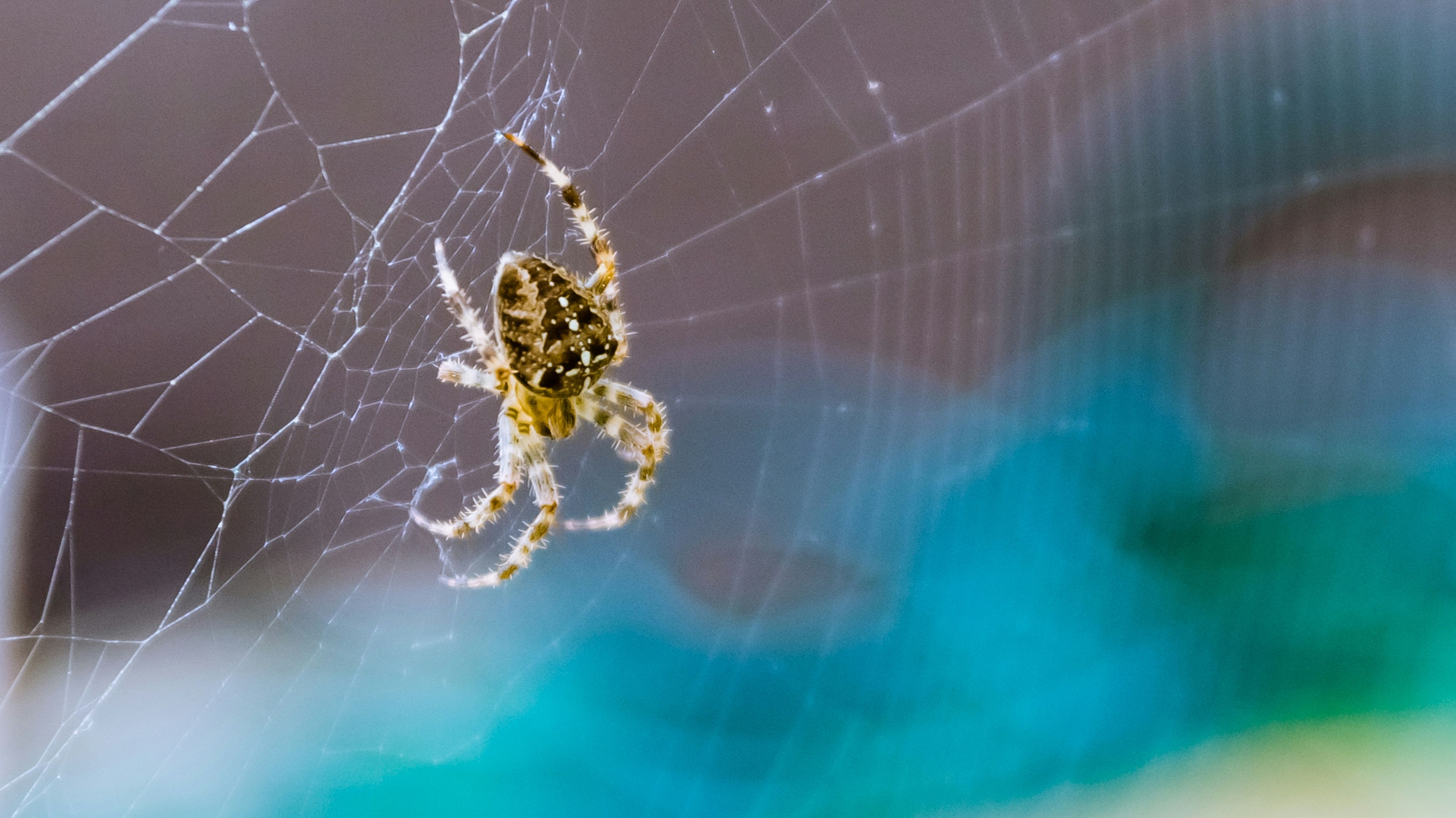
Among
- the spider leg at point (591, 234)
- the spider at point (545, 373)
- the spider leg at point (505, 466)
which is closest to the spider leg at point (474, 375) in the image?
the spider at point (545, 373)

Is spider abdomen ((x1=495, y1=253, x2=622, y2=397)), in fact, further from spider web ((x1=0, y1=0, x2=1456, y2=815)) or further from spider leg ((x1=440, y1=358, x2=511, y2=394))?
spider web ((x1=0, y1=0, x2=1456, y2=815))

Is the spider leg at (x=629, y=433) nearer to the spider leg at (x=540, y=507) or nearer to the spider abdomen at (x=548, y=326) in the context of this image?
the spider leg at (x=540, y=507)

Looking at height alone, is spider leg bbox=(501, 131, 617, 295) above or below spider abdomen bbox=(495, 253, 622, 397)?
above

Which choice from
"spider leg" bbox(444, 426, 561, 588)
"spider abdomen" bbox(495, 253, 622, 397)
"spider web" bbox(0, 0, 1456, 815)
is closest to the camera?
"spider abdomen" bbox(495, 253, 622, 397)

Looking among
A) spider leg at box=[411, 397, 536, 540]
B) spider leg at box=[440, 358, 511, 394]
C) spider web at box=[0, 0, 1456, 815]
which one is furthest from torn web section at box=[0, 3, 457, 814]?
spider leg at box=[411, 397, 536, 540]

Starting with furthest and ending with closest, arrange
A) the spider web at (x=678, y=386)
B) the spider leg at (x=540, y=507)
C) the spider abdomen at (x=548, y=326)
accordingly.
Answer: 1. the spider leg at (x=540, y=507)
2. the spider web at (x=678, y=386)
3. the spider abdomen at (x=548, y=326)

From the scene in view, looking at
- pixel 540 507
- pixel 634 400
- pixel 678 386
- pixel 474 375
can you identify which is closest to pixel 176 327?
pixel 474 375

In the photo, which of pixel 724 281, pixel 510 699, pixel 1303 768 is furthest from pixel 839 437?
pixel 1303 768
